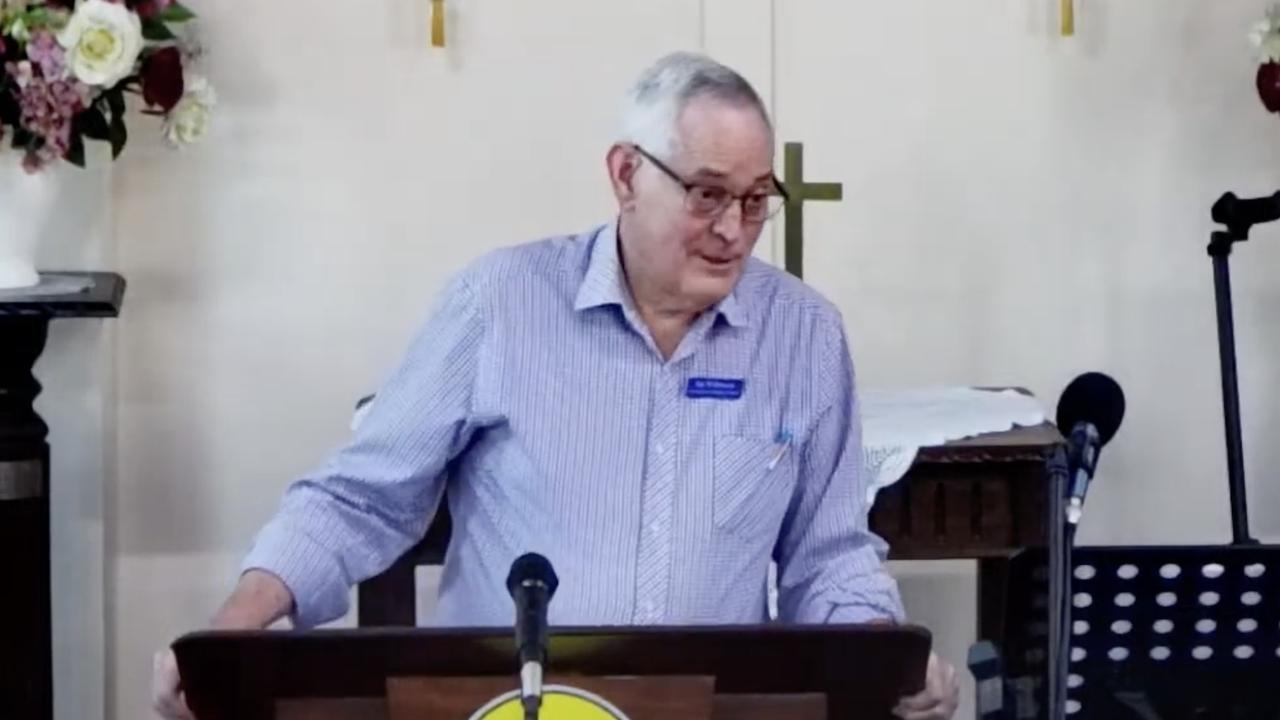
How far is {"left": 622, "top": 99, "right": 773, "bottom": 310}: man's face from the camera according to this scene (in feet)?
6.84

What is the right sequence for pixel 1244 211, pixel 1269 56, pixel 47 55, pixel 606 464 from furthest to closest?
pixel 1269 56, pixel 1244 211, pixel 47 55, pixel 606 464

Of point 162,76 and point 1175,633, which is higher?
point 162,76

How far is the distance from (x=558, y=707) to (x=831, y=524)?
839 millimetres

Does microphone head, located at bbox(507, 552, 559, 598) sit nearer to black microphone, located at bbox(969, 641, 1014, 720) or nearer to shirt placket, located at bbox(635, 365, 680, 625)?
black microphone, located at bbox(969, 641, 1014, 720)

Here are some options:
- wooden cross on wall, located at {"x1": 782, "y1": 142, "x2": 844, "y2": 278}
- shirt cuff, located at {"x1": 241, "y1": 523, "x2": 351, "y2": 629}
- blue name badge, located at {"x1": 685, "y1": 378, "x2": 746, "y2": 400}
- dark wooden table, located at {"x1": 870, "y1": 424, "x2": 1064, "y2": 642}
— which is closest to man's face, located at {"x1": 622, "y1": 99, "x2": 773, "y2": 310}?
blue name badge, located at {"x1": 685, "y1": 378, "x2": 746, "y2": 400}

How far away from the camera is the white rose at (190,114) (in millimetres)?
3318

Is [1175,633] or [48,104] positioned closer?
[1175,633]

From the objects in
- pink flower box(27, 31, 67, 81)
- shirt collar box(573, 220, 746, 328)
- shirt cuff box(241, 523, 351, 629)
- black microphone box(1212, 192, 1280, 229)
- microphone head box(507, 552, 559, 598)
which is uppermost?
pink flower box(27, 31, 67, 81)

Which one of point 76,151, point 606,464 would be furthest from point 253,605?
point 76,151

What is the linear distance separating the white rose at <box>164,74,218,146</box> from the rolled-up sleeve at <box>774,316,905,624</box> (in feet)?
4.74

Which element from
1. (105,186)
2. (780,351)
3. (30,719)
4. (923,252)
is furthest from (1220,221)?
(30,719)

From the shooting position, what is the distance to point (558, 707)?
1.46 meters

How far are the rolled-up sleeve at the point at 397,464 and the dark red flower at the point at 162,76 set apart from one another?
3.75 feet

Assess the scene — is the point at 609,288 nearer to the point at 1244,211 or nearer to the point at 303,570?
the point at 303,570
